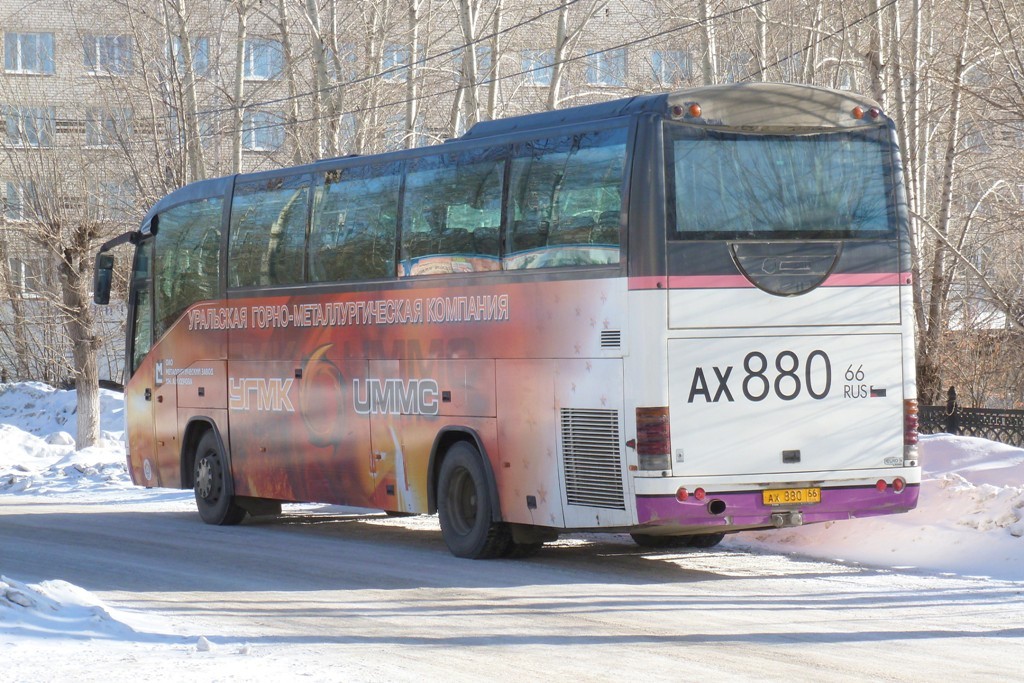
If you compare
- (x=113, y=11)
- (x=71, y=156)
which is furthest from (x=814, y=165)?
(x=113, y=11)

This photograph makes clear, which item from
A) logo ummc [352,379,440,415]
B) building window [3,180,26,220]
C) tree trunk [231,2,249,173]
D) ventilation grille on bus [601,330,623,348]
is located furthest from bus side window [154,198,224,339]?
tree trunk [231,2,249,173]

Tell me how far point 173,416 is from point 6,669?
10230 mm

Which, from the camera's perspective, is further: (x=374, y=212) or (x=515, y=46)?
(x=515, y=46)

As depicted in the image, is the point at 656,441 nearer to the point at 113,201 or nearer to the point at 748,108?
the point at 748,108

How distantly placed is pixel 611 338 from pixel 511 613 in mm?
2458

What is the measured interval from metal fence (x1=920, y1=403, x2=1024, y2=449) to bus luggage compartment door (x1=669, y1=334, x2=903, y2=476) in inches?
246

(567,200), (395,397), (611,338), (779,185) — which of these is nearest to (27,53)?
(395,397)

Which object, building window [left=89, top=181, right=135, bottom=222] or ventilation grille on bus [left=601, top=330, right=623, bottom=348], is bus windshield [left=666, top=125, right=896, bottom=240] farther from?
building window [left=89, top=181, right=135, bottom=222]

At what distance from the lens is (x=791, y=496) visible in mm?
12234

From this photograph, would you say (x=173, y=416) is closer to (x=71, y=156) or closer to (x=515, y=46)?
(x=71, y=156)

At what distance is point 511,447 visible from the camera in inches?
523

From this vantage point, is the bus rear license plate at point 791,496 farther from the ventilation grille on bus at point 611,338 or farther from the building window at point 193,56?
the building window at point 193,56

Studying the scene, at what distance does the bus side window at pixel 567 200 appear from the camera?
12.2 metres

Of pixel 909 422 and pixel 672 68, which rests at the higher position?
pixel 672 68
